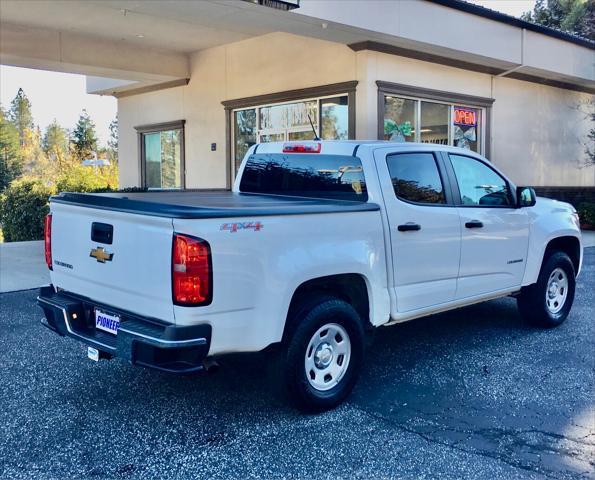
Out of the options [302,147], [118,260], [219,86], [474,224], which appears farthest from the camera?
[219,86]

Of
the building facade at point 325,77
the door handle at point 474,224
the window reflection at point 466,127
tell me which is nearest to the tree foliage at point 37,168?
the building facade at point 325,77

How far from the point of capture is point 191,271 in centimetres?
345

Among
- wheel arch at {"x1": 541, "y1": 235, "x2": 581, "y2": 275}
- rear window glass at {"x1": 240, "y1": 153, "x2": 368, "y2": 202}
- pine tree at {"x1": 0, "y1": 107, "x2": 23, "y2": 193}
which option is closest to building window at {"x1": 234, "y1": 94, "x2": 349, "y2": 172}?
wheel arch at {"x1": 541, "y1": 235, "x2": 581, "y2": 275}

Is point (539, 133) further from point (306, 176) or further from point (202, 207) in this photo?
point (202, 207)

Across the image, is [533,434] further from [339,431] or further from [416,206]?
[416,206]

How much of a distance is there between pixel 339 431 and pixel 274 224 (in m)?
1.45

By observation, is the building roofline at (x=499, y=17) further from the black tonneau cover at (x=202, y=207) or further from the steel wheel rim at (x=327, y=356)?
the steel wheel rim at (x=327, y=356)

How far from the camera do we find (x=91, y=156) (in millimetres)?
55812

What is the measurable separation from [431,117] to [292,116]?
307 cm

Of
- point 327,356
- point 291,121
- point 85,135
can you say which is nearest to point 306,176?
point 327,356

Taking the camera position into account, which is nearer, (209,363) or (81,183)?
(209,363)

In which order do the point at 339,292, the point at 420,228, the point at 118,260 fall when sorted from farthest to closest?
the point at 420,228, the point at 339,292, the point at 118,260

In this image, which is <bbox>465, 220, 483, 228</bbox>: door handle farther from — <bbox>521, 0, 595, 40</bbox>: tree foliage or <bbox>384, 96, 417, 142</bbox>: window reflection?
<bbox>521, 0, 595, 40</bbox>: tree foliage

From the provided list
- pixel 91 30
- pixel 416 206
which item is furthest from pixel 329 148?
pixel 91 30
